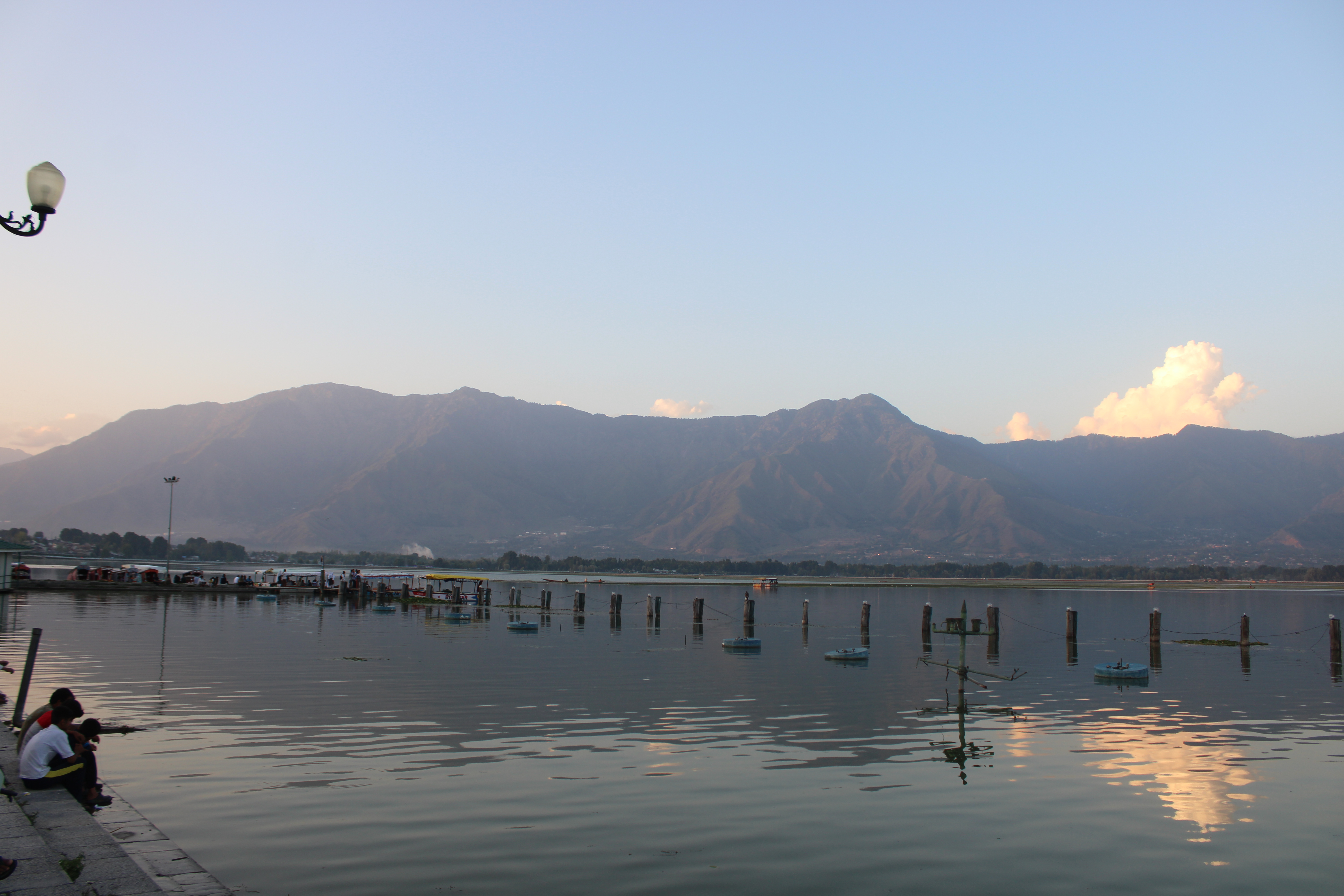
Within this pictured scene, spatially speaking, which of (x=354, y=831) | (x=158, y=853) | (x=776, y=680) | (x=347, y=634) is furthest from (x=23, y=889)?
(x=347, y=634)

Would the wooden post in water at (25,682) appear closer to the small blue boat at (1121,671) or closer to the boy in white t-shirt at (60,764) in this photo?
the boy in white t-shirt at (60,764)

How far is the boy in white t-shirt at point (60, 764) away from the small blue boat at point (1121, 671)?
135ft

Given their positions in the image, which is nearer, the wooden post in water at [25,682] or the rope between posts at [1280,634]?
the wooden post in water at [25,682]

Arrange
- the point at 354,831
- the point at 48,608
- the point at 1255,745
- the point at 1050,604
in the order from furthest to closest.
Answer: the point at 1050,604
the point at 48,608
the point at 1255,745
the point at 354,831

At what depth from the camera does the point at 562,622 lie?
81062 millimetres

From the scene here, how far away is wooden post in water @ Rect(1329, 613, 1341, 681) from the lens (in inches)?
2079

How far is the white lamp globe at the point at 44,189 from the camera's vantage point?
14.2 meters

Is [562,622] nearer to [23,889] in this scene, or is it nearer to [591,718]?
[591,718]

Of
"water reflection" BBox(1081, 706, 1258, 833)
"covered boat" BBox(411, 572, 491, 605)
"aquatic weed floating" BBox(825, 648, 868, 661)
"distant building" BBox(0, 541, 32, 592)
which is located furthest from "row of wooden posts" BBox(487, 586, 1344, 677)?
"distant building" BBox(0, 541, 32, 592)

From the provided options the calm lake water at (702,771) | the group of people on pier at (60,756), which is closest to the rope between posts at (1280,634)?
the calm lake water at (702,771)

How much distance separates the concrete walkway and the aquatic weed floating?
130ft

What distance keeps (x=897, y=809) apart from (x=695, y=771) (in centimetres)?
521

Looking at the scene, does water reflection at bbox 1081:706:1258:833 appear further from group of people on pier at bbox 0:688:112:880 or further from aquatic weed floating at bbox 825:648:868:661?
group of people on pier at bbox 0:688:112:880

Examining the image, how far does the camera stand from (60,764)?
16.8m
